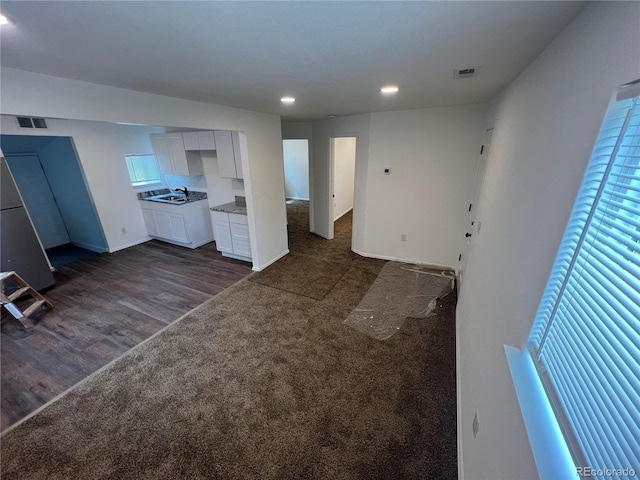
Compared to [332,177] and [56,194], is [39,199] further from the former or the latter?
[332,177]

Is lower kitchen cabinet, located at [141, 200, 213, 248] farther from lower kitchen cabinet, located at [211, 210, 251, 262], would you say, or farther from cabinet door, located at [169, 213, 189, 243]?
lower kitchen cabinet, located at [211, 210, 251, 262]

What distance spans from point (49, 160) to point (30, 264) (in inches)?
91.9

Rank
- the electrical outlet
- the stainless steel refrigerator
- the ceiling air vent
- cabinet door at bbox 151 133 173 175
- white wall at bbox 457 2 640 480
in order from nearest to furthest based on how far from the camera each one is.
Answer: white wall at bbox 457 2 640 480
the electrical outlet
the ceiling air vent
the stainless steel refrigerator
cabinet door at bbox 151 133 173 175

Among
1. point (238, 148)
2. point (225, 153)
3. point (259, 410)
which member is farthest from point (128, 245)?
point (259, 410)

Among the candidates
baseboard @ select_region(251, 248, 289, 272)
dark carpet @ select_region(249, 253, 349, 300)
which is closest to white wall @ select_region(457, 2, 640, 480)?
dark carpet @ select_region(249, 253, 349, 300)

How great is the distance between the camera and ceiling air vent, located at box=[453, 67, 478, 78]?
5.71 ft

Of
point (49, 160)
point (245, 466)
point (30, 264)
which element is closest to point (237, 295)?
point (245, 466)

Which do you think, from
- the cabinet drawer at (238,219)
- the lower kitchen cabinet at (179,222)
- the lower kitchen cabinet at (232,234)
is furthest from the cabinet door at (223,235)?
the lower kitchen cabinet at (179,222)

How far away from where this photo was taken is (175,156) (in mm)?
4727

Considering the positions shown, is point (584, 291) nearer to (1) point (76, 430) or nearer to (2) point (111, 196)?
(1) point (76, 430)

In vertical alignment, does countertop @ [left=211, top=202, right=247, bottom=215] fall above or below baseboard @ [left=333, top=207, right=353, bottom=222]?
above

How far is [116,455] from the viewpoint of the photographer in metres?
1.68

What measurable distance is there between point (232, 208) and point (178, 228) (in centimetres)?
132

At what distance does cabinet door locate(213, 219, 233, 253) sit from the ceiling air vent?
3.83m
